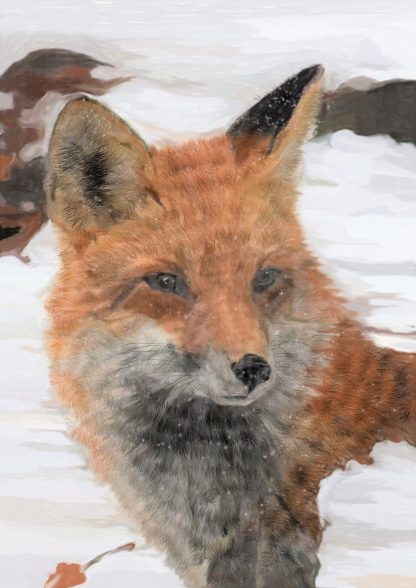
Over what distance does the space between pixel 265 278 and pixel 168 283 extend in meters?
0.30

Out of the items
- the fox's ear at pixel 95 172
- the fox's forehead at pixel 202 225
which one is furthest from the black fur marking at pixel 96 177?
the fox's forehead at pixel 202 225

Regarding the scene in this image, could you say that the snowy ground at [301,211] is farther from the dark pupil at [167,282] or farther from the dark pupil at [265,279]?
the dark pupil at [167,282]

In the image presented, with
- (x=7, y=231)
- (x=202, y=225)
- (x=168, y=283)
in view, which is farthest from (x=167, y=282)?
(x=7, y=231)

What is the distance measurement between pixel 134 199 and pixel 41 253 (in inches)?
21.9

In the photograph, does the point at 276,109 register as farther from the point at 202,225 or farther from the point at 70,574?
the point at 70,574

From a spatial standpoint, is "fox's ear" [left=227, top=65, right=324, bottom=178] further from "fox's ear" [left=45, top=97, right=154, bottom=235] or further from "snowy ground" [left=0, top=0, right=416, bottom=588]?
"fox's ear" [left=45, top=97, right=154, bottom=235]

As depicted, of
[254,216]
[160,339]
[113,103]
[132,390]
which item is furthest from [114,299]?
[113,103]

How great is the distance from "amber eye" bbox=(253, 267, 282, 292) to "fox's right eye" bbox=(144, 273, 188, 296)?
0.72 feet

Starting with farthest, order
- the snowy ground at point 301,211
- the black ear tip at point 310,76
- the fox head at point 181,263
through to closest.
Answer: the snowy ground at point 301,211 < the black ear tip at point 310,76 < the fox head at point 181,263

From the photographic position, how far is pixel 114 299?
6.04 ft

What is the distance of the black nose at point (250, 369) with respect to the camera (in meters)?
1.63

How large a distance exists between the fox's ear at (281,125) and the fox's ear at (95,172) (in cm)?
35

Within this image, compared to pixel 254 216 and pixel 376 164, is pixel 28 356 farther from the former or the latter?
pixel 376 164

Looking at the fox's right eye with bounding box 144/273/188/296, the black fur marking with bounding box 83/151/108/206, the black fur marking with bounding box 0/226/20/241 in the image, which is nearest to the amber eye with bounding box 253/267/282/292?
the fox's right eye with bounding box 144/273/188/296
